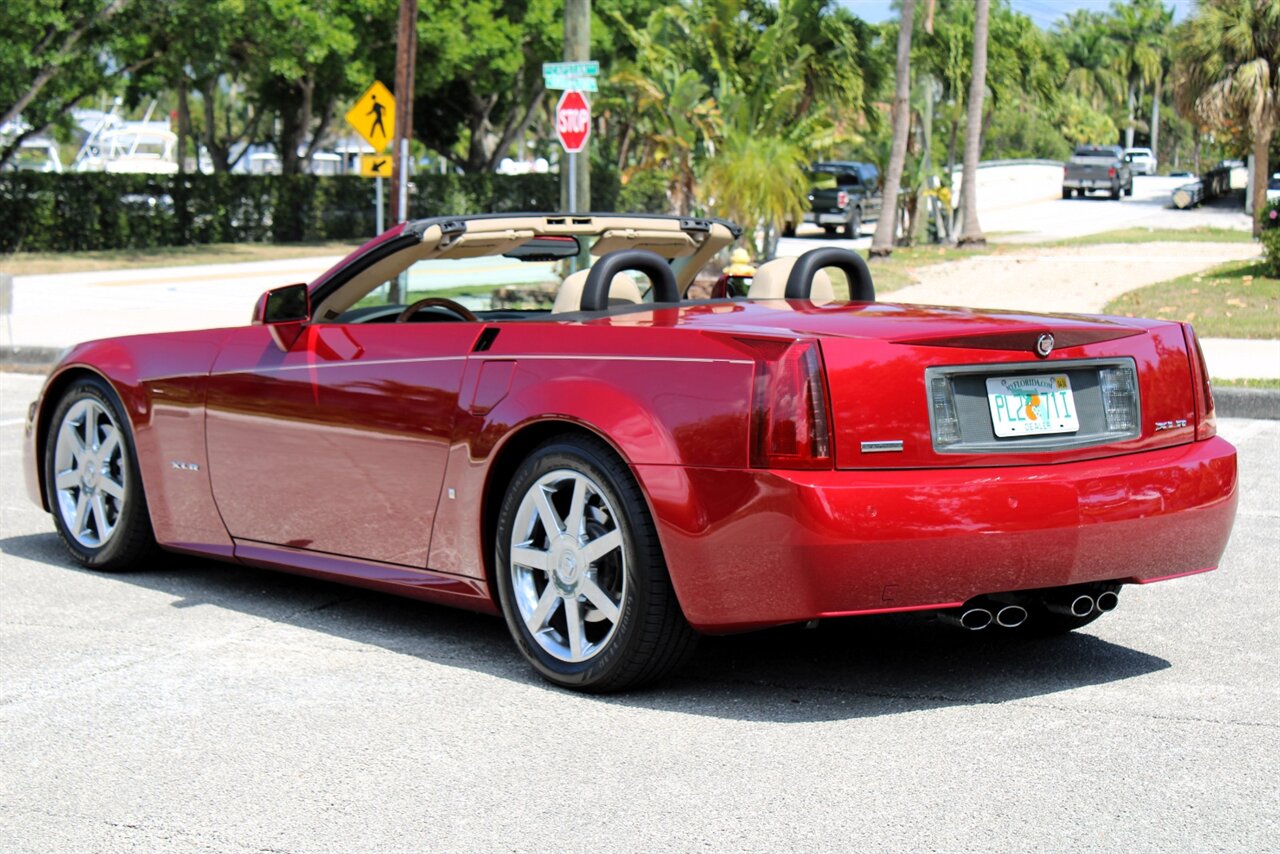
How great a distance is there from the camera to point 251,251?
1508 inches

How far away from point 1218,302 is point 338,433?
55.6 ft

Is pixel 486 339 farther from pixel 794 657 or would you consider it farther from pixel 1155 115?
pixel 1155 115

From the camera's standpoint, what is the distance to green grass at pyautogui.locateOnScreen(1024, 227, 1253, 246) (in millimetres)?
37594

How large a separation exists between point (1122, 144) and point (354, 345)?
4375 inches

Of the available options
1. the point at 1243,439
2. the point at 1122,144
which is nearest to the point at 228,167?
the point at 1243,439

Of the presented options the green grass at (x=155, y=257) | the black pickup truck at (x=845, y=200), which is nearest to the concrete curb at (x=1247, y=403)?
the green grass at (x=155, y=257)

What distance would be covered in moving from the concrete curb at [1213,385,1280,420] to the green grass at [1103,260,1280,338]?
445 centimetres

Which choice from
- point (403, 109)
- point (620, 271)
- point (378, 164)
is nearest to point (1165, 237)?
point (403, 109)

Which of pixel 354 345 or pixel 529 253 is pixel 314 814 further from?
pixel 529 253

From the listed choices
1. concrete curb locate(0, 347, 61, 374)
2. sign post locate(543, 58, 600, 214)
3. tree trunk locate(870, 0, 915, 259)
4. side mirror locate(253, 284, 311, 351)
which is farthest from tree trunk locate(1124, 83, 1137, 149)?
side mirror locate(253, 284, 311, 351)

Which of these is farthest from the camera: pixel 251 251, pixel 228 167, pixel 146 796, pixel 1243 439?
pixel 228 167

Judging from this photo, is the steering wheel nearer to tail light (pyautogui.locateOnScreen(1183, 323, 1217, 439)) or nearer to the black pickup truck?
tail light (pyautogui.locateOnScreen(1183, 323, 1217, 439))

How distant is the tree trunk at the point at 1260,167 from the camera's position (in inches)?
1475

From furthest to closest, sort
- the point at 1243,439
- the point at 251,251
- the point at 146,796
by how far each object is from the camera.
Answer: the point at 251,251 → the point at 1243,439 → the point at 146,796
